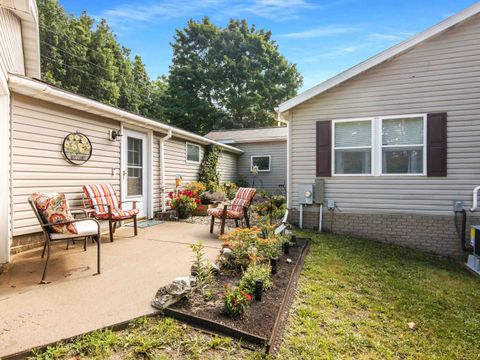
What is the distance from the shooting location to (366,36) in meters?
7.51

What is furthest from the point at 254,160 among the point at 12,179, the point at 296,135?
the point at 12,179

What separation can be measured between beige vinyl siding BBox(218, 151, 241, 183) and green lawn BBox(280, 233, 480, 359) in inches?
296

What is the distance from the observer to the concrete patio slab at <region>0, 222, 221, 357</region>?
199 centimetres

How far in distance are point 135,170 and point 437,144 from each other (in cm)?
671

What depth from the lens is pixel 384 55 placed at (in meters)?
5.37

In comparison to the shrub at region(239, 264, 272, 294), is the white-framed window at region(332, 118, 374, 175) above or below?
above

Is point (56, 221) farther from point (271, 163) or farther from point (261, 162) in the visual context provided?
point (261, 162)

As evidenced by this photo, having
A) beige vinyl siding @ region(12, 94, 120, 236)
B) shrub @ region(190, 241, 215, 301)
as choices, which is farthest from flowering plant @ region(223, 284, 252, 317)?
beige vinyl siding @ region(12, 94, 120, 236)

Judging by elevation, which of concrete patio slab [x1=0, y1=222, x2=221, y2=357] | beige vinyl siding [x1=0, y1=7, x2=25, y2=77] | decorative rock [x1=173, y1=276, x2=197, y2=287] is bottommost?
concrete patio slab [x1=0, y1=222, x2=221, y2=357]

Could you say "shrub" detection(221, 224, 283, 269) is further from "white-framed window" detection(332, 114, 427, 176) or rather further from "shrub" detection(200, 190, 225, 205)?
"shrub" detection(200, 190, 225, 205)

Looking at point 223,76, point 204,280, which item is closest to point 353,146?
point 204,280

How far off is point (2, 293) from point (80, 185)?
2.51 meters

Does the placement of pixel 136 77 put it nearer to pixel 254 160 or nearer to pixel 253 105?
pixel 253 105

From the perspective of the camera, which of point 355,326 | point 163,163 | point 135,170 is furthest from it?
point 163,163
